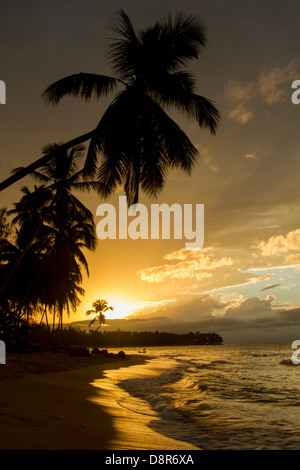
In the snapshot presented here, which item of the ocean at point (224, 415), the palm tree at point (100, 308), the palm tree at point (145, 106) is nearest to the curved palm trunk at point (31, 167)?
the palm tree at point (145, 106)

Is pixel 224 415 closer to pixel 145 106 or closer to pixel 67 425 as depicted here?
Answer: pixel 67 425

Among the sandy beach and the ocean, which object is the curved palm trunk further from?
the ocean

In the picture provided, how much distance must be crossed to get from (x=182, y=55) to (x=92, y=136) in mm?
4197

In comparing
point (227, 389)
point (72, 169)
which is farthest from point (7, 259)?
point (227, 389)

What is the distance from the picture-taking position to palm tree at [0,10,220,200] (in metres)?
10.7

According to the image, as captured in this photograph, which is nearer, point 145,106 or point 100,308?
point 145,106

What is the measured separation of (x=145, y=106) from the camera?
35.9 feet

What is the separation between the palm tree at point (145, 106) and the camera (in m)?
10.7

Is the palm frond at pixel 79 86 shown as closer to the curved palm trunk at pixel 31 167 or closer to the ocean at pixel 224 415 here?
the curved palm trunk at pixel 31 167

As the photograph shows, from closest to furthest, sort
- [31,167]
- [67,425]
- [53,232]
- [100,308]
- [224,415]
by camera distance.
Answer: [67,425] < [224,415] < [31,167] < [53,232] < [100,308]

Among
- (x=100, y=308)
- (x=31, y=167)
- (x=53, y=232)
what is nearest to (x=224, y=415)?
(x=31, y=167)

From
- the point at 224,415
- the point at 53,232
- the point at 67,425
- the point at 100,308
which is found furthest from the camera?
the point at 100,308
